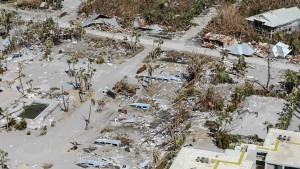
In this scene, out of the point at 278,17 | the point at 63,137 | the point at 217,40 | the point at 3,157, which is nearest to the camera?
the point at 3,157

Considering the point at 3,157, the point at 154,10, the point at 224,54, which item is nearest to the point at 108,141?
the point at 3,157

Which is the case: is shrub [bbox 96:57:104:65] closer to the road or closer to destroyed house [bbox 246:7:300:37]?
the road

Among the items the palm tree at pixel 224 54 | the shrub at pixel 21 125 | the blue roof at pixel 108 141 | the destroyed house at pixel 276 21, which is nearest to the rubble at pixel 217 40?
the palm tree at pixel 224 54

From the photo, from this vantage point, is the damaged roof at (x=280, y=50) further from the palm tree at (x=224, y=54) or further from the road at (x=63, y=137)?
the palm tree at (x=224, y=54)

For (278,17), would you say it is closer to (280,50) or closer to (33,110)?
(280,50)

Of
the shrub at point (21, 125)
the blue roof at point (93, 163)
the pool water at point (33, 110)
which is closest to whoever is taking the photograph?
the blue roof at point (93, 163)

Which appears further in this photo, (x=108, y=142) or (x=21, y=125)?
(x=21, y=125)

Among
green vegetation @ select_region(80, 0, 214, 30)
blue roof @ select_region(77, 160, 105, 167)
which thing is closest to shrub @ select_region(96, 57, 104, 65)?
green vegetation @ select_region(80, 0, 214, 30)
